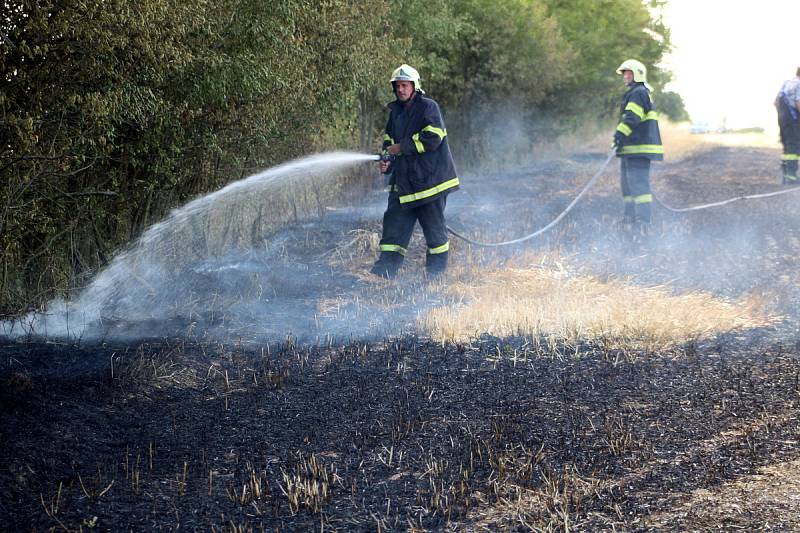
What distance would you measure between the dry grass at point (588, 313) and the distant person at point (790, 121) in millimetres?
7341

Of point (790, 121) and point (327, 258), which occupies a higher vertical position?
point (790, 121)

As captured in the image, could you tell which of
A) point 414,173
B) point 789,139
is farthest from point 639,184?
point 789,139

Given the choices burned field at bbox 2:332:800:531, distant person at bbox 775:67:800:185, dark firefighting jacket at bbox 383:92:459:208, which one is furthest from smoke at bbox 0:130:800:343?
distant person at bbox 775:67:800:185

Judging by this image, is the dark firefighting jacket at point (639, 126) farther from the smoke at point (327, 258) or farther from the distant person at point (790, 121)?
the distant person at point (790, 121)

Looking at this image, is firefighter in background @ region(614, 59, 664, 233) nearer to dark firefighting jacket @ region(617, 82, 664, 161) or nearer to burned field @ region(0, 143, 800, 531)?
dark firefighting jacket @ region(617, 82, 664, 161)

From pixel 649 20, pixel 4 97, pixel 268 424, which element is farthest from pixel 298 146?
pixel 649 20

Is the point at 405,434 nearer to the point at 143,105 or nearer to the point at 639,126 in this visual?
the point at 143,105

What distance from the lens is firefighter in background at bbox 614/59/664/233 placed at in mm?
9953

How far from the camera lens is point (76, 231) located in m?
7.64

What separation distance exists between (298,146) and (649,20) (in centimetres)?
2502

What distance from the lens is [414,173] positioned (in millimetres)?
7883

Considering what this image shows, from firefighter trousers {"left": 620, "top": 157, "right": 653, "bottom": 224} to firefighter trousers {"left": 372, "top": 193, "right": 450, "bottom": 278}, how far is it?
10.4 ft

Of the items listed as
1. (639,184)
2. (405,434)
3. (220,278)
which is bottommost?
(405,434)

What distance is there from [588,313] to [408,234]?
86.5 inches
